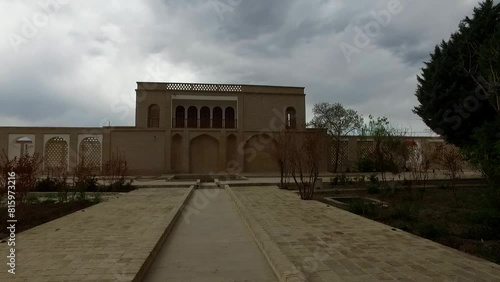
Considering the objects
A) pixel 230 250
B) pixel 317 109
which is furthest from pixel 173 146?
pixel 230 250

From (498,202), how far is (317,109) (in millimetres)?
25234

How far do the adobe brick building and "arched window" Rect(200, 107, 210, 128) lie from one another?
0.10 meters

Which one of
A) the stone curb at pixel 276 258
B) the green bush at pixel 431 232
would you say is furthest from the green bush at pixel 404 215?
the stone curb at pixel 276 258

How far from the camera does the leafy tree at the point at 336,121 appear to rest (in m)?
30.6

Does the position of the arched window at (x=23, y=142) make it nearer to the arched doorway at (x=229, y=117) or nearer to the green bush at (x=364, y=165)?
the arched doorway at (x=229, y=117)

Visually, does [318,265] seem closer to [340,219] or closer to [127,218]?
[340,219]

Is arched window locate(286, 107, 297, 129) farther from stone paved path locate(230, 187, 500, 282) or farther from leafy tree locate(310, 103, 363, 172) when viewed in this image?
stone paved path locate(230, 187, 500, 282)

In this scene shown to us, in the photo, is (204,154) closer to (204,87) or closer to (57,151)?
(204,87)

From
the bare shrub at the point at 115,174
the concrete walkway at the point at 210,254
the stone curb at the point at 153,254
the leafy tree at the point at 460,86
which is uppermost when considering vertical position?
the leafy tree at the point at 460,86

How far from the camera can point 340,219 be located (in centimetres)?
736

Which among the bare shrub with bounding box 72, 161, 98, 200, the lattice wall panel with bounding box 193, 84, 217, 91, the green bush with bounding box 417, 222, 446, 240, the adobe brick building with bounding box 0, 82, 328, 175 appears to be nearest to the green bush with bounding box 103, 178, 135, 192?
the bare shrub with bounding box 72, 161, 98, 200

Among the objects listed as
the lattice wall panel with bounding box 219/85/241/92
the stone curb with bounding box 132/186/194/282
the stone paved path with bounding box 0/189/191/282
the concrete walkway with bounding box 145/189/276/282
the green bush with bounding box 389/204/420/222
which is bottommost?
the concrete walkway with bounding box 145/189/276/282

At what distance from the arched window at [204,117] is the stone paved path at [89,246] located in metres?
26.0

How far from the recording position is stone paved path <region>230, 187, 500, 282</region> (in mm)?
3857
